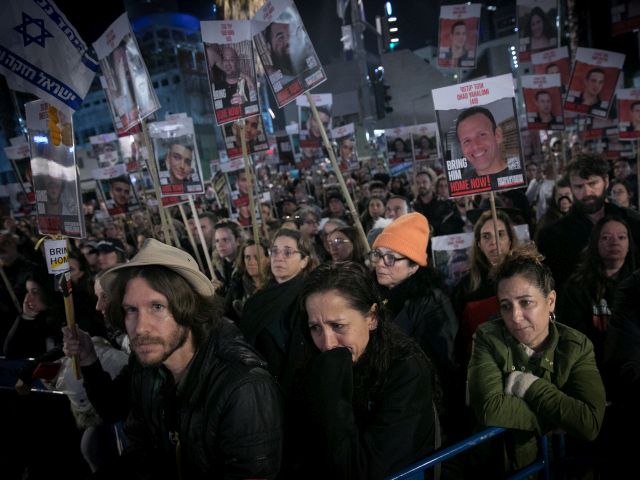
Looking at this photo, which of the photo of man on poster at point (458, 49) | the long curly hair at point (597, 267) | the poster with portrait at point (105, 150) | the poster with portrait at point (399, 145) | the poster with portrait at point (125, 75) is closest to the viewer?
the long curly hair at point (597, 267)

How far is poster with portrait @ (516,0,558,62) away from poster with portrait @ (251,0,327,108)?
9.47 metres

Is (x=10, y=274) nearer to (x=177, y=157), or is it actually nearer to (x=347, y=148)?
(x=177, y=157)

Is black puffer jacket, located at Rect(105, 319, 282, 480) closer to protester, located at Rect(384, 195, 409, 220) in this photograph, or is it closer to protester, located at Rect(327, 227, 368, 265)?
protester, located at Rect(327, 227, 368, 265)

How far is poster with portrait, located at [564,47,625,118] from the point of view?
816 cm

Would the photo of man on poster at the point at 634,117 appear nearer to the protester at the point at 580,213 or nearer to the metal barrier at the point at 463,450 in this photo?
the protester at the point at 580,213

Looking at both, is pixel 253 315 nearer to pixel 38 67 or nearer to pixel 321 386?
pixel 321 386

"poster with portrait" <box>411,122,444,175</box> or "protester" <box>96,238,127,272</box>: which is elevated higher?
"poster with portrait" <box>411,122,444,175</box>

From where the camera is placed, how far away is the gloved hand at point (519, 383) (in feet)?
7.95

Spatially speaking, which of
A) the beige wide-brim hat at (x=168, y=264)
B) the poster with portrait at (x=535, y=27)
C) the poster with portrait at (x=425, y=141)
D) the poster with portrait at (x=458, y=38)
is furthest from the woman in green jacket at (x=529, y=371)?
the poster with portrait at (x=535, y=27)

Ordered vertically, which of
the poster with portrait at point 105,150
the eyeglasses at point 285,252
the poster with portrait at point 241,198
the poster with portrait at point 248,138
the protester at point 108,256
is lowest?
the eyeglasses at point 285,252

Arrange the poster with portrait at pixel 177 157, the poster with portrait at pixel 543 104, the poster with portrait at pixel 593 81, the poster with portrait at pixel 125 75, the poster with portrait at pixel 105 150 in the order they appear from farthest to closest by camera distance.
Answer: the poster with portrait at pixel 105 150 < the poster with portrait at pixel 543 104 < the poster with portrait at pixel 593 81 < the poster with portrait at pixel 177 157 < the poster with portrait at pixel 125 75

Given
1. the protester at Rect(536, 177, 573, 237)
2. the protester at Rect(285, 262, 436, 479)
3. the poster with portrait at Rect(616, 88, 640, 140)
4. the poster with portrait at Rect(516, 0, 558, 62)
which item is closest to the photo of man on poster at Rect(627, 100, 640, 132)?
the poster with portrait at Rect(616, 88, 640, 140)

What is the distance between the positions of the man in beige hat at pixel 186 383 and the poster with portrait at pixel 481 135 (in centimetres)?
317

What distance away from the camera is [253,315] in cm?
376
